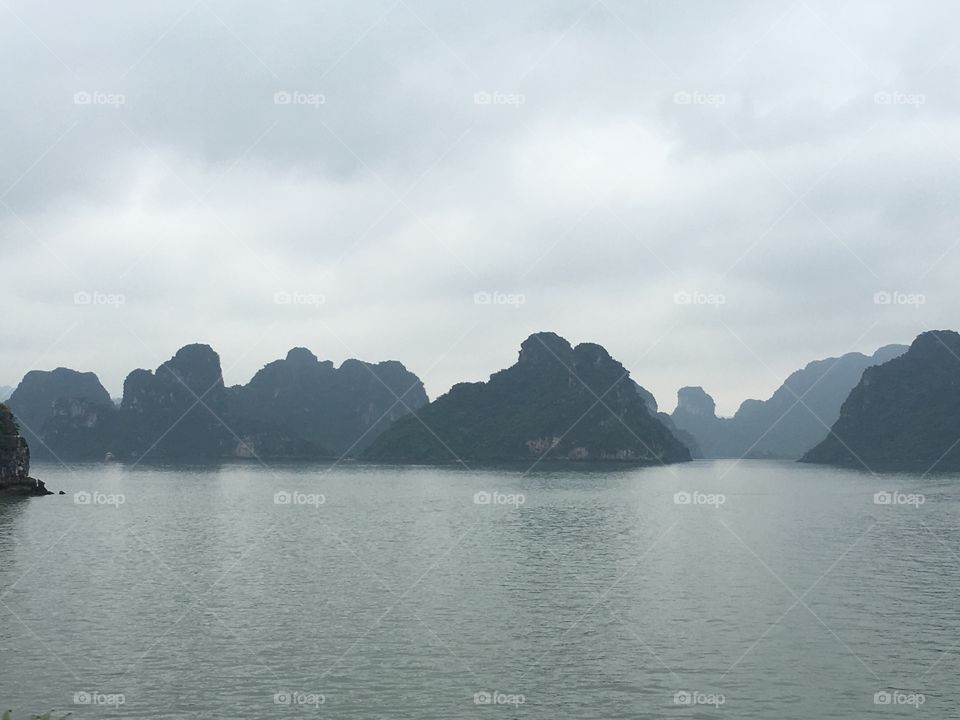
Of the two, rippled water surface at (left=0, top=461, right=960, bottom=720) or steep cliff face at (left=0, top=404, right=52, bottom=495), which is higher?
steep cliff face at (left=0, top=404, right=52, bottom=495)

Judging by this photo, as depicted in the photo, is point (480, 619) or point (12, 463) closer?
point (480, 619)

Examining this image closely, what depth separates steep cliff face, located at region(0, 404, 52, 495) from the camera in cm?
14112

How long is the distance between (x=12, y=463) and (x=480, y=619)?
435ft

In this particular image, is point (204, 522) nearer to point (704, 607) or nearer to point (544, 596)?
point (544, 596)

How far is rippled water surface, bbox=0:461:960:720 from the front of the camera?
1216 inches

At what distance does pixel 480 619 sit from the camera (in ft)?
143

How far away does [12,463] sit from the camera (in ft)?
472

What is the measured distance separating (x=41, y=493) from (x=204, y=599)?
113586mm

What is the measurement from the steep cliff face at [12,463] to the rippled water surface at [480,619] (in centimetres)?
5409

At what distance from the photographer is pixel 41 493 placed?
143 metres

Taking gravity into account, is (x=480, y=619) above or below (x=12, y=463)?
below

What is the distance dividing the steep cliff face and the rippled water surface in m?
54.1

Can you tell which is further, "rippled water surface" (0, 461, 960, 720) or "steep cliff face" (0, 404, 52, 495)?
"steep cliff face" (0, 404, 52, 495)

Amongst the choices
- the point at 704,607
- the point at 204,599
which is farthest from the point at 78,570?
the point at 704,607
